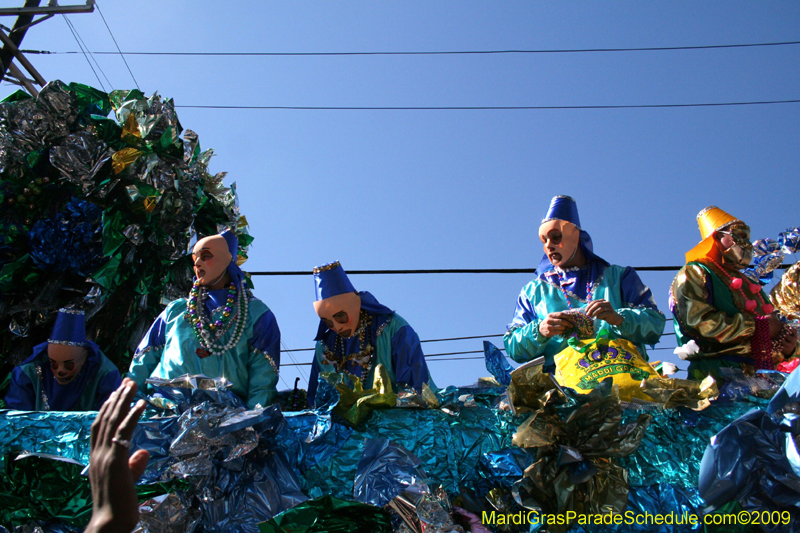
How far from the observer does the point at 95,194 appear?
376 cm

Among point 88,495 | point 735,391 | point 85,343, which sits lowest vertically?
point 88,495

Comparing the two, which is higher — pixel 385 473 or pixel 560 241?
pixel 560 241

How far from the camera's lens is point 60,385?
324 cm

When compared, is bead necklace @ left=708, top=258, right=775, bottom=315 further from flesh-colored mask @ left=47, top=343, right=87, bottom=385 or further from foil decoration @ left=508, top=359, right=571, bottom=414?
flesh-colored mask @ left=47, top=343, right=87, bottom=385

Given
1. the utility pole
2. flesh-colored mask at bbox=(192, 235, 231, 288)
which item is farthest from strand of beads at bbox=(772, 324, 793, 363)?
the utility pole

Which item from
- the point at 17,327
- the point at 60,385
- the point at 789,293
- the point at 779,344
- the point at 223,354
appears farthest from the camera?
the point at 789,293

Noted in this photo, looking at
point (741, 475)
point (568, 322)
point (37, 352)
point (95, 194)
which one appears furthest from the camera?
point (95, 194)

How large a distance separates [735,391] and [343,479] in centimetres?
135

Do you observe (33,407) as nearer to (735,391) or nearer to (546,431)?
(546,431)

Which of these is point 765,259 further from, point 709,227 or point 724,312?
point 724,312

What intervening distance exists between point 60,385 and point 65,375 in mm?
68

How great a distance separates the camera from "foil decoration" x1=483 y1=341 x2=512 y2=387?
249 centimetres

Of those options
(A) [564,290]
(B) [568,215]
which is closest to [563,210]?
(B) [568,215]

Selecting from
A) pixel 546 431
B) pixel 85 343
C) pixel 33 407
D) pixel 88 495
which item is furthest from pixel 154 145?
pixel 546 431
